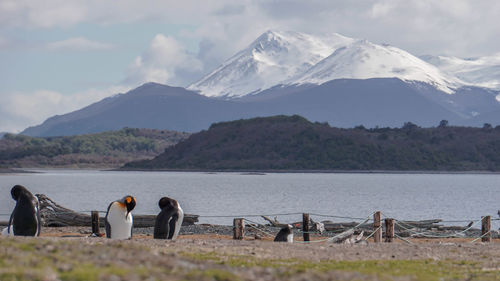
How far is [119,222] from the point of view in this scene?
2353 cm

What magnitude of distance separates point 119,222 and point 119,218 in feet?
0.42

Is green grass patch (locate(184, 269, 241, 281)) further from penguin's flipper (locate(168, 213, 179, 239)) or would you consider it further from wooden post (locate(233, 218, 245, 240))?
wooden post (locate(233, 218, 245, 240))

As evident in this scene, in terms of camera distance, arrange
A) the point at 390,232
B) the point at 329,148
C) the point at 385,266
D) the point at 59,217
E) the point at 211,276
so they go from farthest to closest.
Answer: the point at 329,148, the point at 59,217, the point at 390,232, the point at 385,266, the point at 211,276

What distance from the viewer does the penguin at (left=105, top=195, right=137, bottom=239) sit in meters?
23.4

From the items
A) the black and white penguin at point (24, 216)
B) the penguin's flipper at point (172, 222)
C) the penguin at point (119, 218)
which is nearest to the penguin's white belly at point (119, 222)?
the penguin at point (119, 218)

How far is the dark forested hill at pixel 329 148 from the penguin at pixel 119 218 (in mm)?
136693

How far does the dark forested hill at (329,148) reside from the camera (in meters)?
163

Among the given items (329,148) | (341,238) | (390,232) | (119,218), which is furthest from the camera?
(329,148)

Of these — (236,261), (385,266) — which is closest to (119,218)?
(236,261)

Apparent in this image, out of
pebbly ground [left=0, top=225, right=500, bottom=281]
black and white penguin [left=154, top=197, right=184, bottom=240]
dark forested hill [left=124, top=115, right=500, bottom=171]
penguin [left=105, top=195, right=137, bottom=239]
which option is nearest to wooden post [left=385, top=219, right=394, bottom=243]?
pebbly ground [left=0, top=225, right=500, bottom=281]

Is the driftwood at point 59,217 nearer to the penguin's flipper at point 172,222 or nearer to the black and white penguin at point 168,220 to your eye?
the black and white penguin at point 168,220

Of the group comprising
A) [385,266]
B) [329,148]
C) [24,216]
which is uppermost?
[329,148]

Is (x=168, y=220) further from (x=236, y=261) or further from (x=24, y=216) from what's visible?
(x=236, y=261)

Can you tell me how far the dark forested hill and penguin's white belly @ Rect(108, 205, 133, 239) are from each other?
13668cm
